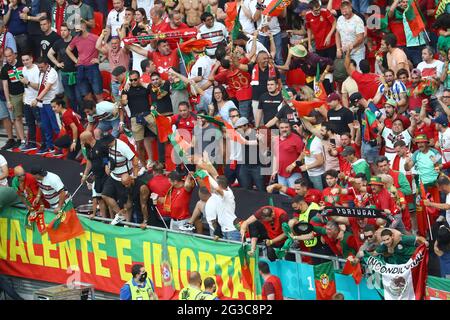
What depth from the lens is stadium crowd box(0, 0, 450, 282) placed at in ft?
62.4

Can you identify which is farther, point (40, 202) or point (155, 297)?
point (40, 202)

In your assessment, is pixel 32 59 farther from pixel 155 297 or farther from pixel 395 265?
pixel 395 265

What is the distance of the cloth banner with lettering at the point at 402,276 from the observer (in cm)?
1753

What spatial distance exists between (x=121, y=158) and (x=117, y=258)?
1541 mm

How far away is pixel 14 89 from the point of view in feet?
82.6

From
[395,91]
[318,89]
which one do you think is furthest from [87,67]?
[395,91]

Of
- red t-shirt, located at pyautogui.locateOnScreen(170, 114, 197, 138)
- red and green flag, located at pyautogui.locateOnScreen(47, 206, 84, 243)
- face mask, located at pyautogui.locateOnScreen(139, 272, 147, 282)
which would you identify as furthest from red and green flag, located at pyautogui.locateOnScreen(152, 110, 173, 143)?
face mask, located at pyautogui.locateOnScreen(139, 272, 147, 282)

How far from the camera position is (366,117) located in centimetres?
2083

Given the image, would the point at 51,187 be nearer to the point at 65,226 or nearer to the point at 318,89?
the point at 65,226

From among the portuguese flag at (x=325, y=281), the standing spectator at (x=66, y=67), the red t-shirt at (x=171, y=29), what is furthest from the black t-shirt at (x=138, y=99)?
the portuguese flag at (x=325, y=281)

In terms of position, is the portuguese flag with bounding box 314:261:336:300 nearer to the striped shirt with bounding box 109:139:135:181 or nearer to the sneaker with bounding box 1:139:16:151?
the striped shirt with bounding box 109:139:135:181

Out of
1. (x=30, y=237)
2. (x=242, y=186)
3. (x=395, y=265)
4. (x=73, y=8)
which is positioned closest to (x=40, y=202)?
(x=30, y=237)

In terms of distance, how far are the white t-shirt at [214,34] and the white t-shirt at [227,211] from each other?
453 centimetres

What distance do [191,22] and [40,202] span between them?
4.69m
